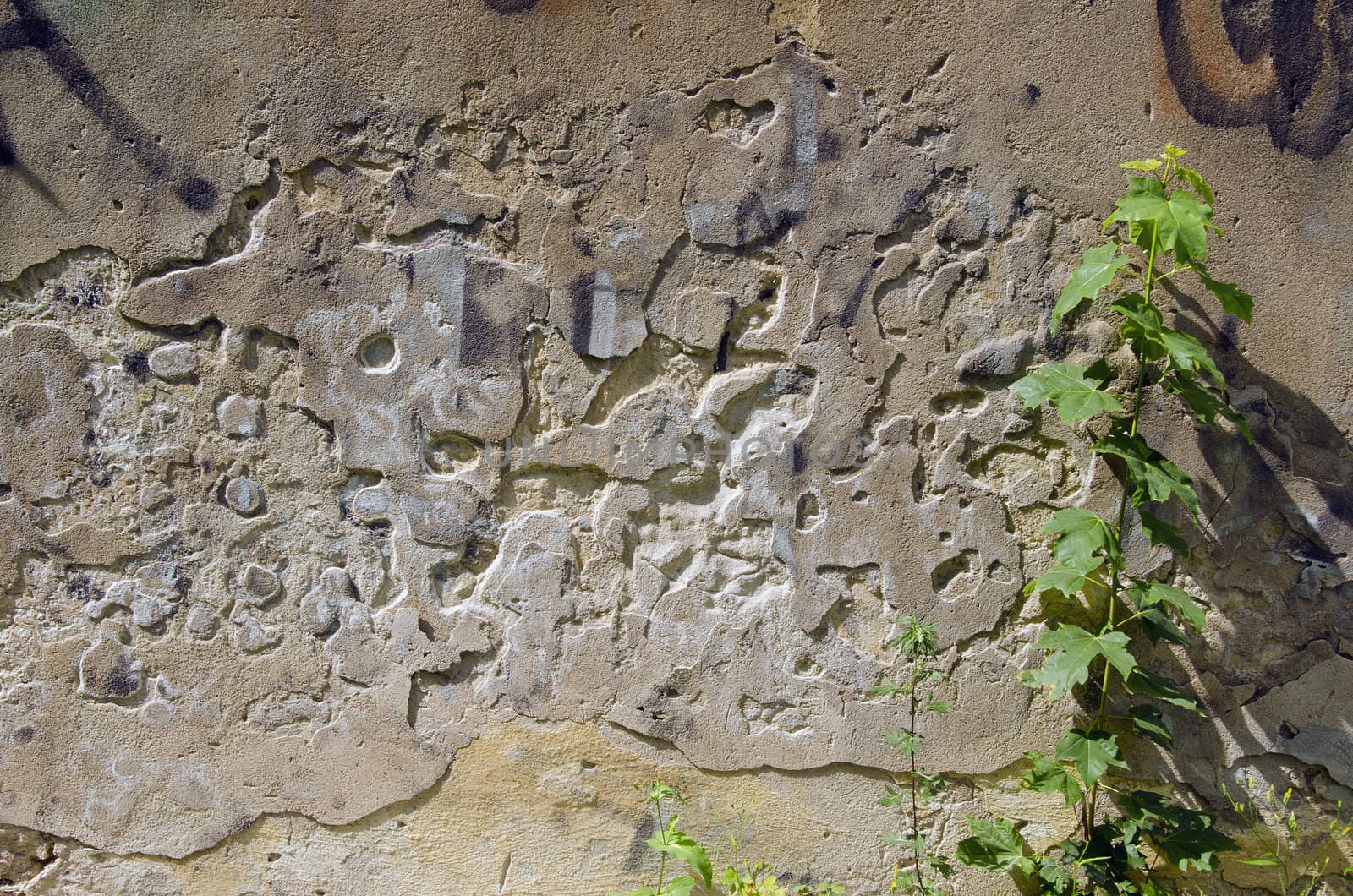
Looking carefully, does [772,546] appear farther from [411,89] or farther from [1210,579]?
[411,89]

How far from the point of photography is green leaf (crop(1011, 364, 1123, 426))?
1723mm

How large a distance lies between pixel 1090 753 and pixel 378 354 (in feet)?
5.73

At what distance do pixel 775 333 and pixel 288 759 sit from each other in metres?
1.50

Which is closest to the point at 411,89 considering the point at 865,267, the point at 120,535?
the point at 865,267

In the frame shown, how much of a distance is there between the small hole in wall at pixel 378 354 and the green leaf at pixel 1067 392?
1.37 metres

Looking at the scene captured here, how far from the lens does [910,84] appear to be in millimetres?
1934

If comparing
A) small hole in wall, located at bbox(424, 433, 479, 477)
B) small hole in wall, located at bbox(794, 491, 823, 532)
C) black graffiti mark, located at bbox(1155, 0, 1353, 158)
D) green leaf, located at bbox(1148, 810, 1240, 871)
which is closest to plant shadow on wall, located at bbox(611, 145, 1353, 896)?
green leaf, located at bbox(1148, 810, 1240, 871)

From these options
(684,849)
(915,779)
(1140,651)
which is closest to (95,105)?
(684,849)

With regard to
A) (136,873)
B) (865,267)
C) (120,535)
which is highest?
(865,267)

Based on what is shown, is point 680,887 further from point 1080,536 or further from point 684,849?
point 1080,536

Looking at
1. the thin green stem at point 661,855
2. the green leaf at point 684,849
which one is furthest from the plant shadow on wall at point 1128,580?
the thin green stem at point 661,855

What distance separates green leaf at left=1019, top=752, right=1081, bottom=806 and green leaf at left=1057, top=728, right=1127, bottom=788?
28mm

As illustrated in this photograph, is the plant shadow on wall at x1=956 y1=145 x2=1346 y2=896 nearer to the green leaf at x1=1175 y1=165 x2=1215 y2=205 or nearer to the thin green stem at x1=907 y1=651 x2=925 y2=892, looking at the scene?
the green leaf at x1=1175 y1=165 x2=1215 y2=205

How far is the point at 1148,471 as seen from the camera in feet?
5.82
